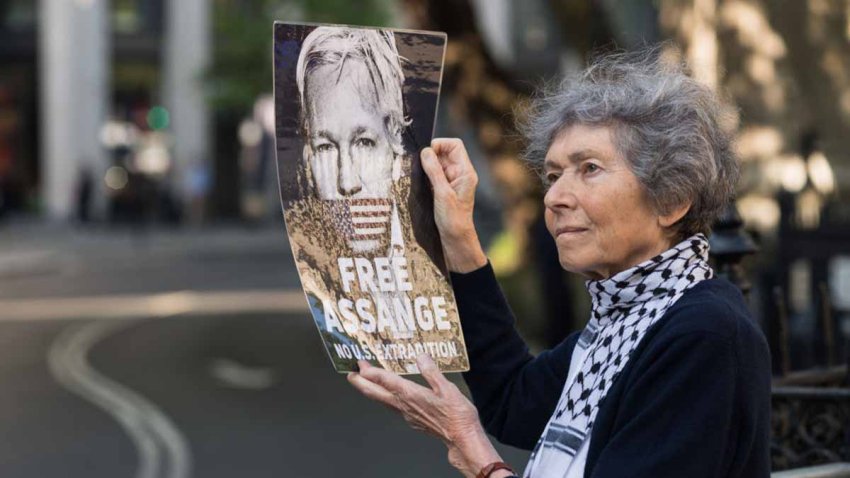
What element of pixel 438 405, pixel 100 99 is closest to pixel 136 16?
pixel 100 99

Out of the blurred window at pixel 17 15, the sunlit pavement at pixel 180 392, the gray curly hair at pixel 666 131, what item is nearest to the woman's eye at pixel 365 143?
the gray curly hair at pixel 666 131

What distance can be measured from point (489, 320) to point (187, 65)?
41860mm

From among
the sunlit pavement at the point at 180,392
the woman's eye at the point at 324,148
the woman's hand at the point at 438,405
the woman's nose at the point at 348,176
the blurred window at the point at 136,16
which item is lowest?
the sunlit pavement at the point at 180,392

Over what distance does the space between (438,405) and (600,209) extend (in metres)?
0.42

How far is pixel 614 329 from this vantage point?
229 centimetres

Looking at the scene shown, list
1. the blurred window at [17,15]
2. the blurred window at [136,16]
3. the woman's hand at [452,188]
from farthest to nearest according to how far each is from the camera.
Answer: the blurred window at [136,16] → the blurred window at [17,15] → the woman's hand at [452,188]

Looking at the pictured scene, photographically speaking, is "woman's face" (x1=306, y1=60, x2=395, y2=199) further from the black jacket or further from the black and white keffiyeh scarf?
the black jacket

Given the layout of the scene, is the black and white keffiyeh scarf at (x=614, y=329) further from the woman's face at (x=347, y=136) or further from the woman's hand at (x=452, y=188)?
the woman's face at (x=347, y=136)

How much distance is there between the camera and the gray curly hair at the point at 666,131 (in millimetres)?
2271

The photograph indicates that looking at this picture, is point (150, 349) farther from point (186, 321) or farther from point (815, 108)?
point (815, 108)

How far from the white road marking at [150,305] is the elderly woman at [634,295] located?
51.5 feet

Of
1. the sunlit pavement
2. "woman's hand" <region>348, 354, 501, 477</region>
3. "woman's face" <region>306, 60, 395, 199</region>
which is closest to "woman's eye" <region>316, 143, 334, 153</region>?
"woman's face" <region>306, 60, 395, 199</region>

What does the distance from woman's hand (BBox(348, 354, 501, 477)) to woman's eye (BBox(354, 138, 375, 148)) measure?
36 centimetres

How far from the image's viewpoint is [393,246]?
7.95ft
